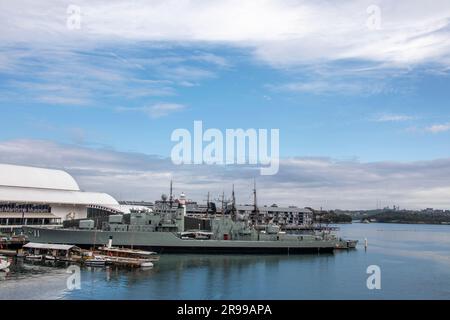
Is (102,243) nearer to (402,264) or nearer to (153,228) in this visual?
(153,228)

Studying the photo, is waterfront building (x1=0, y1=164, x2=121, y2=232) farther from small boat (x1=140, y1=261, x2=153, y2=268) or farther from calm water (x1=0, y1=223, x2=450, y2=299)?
small boat (x1=140, y1=261, x2=153, y2=268)

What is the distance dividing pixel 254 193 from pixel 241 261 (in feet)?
57.9

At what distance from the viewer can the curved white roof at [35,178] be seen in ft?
202

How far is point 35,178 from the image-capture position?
65.7 m

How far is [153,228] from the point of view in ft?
166

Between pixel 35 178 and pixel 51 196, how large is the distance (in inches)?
207

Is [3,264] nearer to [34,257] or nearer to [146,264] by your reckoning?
[34,257]

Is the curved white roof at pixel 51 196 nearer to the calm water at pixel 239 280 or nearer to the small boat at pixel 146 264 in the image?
the calm water at pixel 239 280

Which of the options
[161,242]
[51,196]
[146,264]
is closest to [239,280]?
[146,264]

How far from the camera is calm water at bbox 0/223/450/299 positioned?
88.9ft

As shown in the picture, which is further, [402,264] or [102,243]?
[102,243]

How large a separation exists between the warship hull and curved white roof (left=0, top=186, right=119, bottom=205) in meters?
7.63
